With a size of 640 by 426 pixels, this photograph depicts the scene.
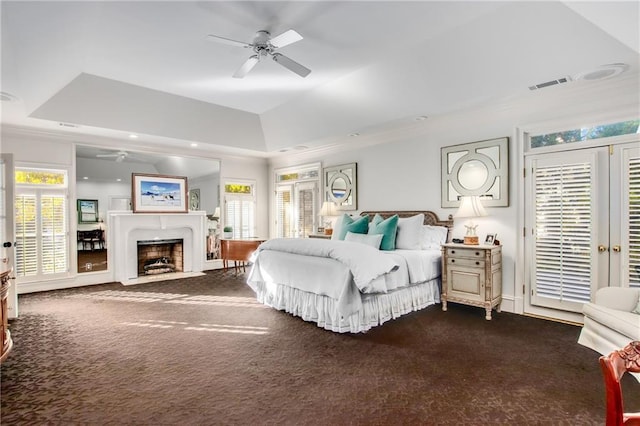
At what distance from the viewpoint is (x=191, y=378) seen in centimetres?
259

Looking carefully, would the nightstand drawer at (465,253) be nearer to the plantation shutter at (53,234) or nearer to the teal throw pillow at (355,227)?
the teal throw pillow at (355,227)

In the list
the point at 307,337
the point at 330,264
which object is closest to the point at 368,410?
the point at 307,337

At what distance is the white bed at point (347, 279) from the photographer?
3.45 metres

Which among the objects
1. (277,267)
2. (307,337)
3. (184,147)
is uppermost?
(184,147)

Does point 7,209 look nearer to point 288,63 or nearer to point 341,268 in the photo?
point 288,63

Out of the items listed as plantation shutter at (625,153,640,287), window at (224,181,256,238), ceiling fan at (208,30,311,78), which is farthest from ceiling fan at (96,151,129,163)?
plantation shutter at (625,153,640,287)

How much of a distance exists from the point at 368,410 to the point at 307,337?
1341mm

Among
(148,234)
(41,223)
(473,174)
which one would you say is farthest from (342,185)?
(41,223)

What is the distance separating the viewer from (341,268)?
3.52 m

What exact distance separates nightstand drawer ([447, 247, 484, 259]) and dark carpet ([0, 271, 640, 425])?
740mm

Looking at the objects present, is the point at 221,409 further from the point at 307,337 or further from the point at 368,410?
the point at 307,337

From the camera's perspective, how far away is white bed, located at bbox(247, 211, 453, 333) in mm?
3451

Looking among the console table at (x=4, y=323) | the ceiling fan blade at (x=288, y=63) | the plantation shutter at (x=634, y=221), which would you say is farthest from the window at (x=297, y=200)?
the console table at (x=4, y=323)

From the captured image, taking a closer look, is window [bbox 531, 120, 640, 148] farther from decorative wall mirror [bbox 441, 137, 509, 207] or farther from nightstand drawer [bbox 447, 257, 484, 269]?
nightstand drawer [bbox 447, 257, 484, 269]
